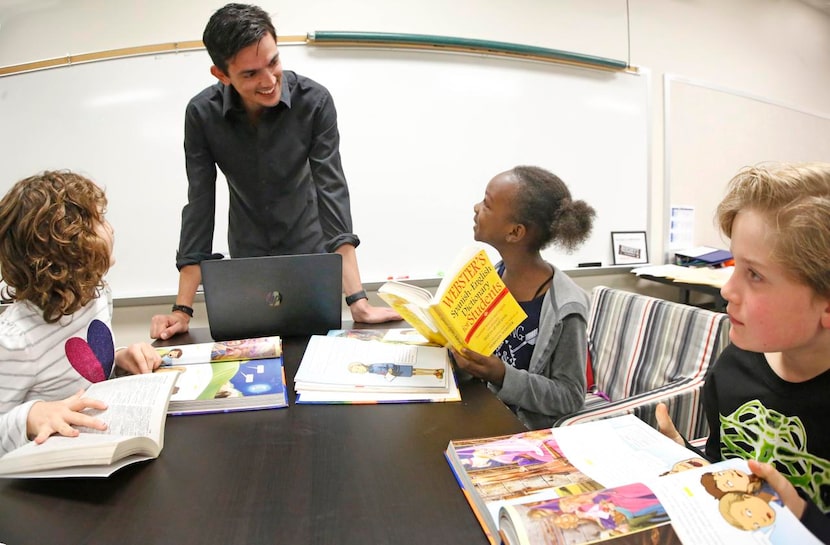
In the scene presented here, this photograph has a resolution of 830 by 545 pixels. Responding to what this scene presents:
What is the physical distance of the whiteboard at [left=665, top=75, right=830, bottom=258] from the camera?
289cm

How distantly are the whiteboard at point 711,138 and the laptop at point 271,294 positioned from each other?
8.72ft

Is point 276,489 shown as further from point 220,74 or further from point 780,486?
point 220,74

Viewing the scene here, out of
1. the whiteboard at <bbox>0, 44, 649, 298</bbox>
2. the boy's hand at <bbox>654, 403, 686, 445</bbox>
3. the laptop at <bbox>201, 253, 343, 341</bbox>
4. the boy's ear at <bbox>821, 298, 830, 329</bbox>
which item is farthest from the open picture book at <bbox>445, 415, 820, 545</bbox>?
the whiteboard at <bbox>0, 44, 649, 298</bbox>

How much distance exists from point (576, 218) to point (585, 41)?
199cm

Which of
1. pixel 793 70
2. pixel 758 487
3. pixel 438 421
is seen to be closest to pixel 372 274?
pixel 438 421

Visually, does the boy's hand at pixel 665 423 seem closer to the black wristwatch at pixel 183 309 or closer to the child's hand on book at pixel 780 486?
the child's hand on book at pixel 780 486

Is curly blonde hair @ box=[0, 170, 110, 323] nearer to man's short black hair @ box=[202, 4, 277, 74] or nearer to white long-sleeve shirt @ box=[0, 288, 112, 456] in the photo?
white long-sleeve shirt @ box=[0, 288, 112, 456]

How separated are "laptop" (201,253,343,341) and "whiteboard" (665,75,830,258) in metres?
2.66

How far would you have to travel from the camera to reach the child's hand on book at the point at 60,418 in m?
0.58

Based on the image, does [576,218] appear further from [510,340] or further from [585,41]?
[585,41]

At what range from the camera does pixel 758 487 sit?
412 mm

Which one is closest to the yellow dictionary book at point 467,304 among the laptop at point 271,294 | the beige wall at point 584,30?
the laptop at point 271,294

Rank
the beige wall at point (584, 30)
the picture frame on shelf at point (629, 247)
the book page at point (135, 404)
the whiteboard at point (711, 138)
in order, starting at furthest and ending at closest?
1. the whiteboard at point (711, 138)
2. the picture frame on shelf at point (629, 247)
3. the beige wall at point (584, 30)
4. the book page at point (135, 404)

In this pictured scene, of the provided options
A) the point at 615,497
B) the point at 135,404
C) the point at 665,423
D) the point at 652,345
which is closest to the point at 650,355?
the point at 652,345
